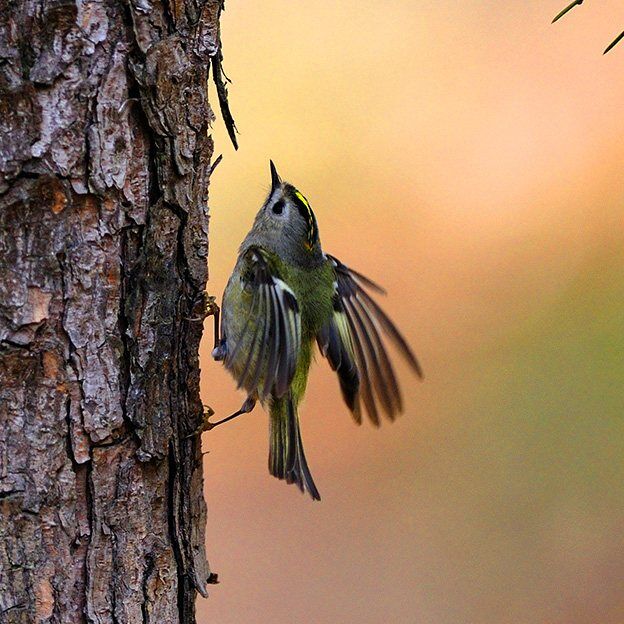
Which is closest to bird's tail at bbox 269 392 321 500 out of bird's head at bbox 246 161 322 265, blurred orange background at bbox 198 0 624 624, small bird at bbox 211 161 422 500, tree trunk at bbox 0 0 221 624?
small bird at bbox 211 161 422 500

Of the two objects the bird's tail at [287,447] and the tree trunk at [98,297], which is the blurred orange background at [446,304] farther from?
the tree trunk at [98,297]

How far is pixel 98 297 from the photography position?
2.14m

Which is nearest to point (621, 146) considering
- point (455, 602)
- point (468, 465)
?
point (468, 465)

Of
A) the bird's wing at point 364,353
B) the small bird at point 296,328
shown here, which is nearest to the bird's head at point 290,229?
the small bird at point 296,328

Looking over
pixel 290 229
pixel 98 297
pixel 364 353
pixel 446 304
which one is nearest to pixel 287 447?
pixel 364 353

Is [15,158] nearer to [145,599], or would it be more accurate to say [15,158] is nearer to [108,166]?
[108,166]

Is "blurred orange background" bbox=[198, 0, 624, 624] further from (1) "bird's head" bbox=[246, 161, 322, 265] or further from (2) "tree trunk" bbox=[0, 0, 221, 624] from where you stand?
(2) "tree trunk" bbox=[0, 0, 221, 624]

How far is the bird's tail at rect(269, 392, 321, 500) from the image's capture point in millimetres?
3066

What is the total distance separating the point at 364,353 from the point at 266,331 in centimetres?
49

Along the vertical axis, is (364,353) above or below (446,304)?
below

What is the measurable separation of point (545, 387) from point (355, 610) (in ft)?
5.78

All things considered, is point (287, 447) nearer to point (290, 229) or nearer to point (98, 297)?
point (290, 229)

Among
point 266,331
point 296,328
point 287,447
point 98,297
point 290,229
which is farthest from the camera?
point 290,229

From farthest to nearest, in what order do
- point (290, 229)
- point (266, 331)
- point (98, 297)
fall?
point (290, 229) < point (266, 331) < point (98, 297)
